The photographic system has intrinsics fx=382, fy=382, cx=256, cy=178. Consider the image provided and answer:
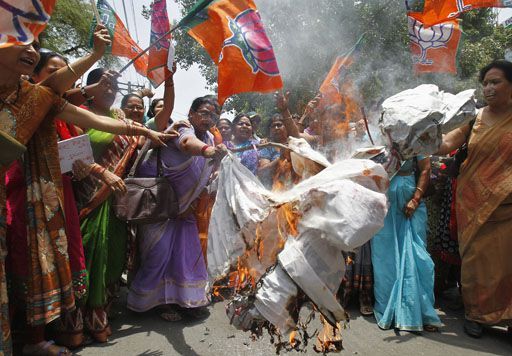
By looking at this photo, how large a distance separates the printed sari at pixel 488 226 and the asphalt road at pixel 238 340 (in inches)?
10.8

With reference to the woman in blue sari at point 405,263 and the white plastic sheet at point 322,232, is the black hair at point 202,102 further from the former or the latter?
the woman in blue sari at point 405,263

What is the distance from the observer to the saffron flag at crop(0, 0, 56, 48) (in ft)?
5.90

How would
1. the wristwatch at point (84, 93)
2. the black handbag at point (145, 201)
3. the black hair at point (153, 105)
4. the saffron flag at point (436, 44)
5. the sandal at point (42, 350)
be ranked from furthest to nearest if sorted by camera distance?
the saffron flag at point (436, 44)
the black hair at point (153, 105)
the black handbag at point (145, 201)
the wristwatch at point (84, 93)
the sandal at point (42, 350)

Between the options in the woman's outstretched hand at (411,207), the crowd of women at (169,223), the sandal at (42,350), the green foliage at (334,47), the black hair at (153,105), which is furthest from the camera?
the green foliage at (334,47)

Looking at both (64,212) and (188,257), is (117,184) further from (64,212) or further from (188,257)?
(188,257)

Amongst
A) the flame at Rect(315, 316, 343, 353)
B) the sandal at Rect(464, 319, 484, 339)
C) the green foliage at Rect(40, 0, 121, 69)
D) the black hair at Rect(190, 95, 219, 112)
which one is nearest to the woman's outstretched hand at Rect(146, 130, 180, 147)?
the black hair at Rect(190, 95, 219, 112)

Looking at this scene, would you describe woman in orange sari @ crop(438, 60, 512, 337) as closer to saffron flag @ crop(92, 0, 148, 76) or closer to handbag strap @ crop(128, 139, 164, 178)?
handbag strap @ crop(128, 139, 164, 178)

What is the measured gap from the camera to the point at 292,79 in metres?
10.3

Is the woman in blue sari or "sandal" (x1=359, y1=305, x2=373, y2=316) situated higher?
the woman in blue sari

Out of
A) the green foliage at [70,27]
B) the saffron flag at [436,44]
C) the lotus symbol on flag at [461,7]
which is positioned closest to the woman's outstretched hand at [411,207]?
the saffron flag at [436,44]

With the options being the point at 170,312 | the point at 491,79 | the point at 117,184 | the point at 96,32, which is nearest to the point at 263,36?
the point at 96,32

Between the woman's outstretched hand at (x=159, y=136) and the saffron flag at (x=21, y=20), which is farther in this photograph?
the woman's outstretched hand at (x=159, y=136)

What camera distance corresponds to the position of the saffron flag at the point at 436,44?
192 inches

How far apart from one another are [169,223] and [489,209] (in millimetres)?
2724
